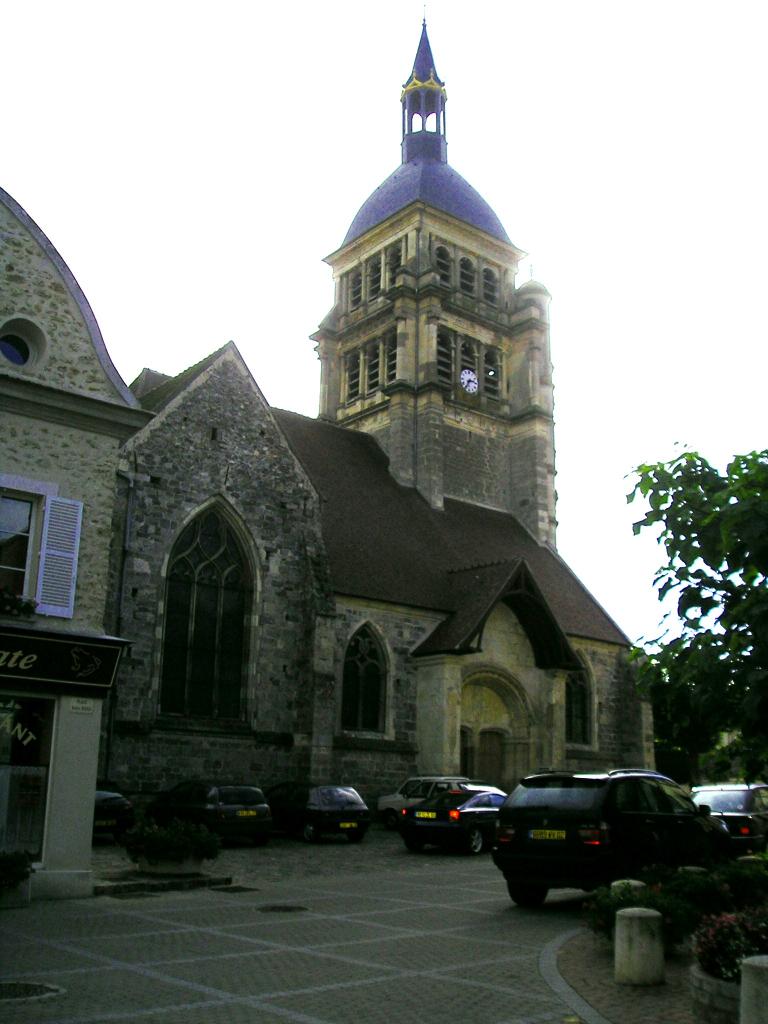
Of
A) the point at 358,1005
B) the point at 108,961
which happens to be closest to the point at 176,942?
the point at 108,961

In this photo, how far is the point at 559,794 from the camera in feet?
41.1

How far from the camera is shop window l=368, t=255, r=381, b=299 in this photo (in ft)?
137

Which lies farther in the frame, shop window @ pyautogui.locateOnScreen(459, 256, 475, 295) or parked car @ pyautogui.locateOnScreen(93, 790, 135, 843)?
shop window @ pyautogui.locateOnScreen(459, 256, 475, 295)

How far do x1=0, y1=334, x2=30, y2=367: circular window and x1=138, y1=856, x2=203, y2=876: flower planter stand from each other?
7.17m

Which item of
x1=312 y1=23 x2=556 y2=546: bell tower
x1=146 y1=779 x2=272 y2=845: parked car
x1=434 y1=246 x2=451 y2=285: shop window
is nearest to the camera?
x1=146 y1=779 x2=272 y2=845: parked car

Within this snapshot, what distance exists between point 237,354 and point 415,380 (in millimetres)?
12130

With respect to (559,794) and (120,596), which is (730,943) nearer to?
(559,794)

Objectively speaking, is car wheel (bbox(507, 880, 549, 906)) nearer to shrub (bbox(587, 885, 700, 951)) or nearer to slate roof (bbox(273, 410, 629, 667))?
shrub (bbox(587, 885, 700, 951))

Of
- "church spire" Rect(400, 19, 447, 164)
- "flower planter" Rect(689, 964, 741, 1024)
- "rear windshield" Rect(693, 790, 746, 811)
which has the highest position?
"church spire" Rect(400, 19, 447, 164)

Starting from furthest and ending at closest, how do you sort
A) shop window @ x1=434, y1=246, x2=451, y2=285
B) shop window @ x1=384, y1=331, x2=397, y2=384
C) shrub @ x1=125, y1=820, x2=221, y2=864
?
shop window @ x1=434, y1=246, x2=451, y2=285 < shop window @ x1=384, y1=331, x2=397, y2=384 < shrub @ x1=125, y1=820, x2=221, y2=864

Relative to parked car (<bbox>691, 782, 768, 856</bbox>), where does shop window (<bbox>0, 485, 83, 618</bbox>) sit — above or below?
above

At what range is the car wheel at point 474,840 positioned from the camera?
20.4 m

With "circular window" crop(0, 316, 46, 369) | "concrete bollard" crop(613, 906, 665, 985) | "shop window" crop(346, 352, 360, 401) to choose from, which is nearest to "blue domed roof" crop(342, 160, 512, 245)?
"shop window" crop(346, 352, 360, 401)

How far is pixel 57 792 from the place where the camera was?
1309 centimetres
